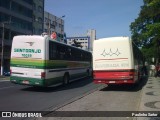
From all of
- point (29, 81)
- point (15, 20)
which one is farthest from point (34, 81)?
point (15, 20)

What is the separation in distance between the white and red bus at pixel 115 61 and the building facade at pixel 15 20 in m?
41.8

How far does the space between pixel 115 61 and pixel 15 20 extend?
53700 millimetres

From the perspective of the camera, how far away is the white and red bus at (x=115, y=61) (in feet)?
62.9

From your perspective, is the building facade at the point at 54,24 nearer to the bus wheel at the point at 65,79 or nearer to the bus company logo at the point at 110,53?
the bus wheel at the point at 65,79

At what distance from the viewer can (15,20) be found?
6969 centimetres

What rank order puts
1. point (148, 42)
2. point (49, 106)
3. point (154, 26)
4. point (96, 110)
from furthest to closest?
1. point (148, 42)
2. point (154, 26)
3. point (49, 106)
4. point (96, 110)

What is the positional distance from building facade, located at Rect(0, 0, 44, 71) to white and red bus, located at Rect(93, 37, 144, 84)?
41760 millimetres

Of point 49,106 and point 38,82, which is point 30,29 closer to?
point 38,82

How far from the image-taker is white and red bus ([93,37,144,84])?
755 inches

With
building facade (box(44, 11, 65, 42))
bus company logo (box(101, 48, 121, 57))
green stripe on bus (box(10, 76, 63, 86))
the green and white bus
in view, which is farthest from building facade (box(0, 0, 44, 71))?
bus company logo (box(101, 48, 121, 57))

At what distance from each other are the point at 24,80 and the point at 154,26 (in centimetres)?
1053

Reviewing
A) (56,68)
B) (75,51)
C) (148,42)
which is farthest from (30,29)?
(56,68)

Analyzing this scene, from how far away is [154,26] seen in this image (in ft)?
75.4

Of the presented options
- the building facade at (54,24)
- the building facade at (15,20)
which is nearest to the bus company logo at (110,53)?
the building facade at (15,20)
